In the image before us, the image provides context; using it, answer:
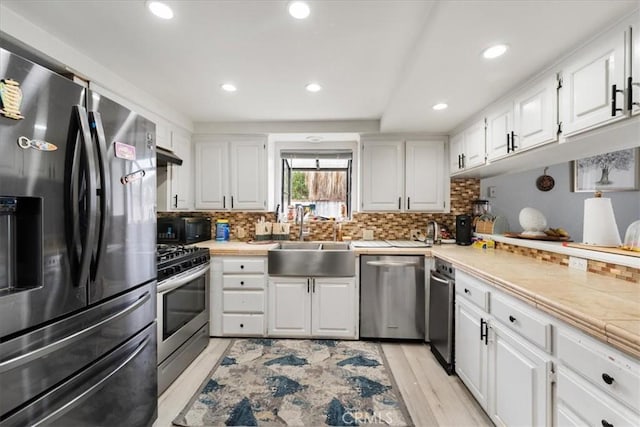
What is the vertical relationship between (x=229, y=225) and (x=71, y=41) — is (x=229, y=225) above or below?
below

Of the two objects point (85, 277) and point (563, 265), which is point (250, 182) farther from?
point (563, 265)

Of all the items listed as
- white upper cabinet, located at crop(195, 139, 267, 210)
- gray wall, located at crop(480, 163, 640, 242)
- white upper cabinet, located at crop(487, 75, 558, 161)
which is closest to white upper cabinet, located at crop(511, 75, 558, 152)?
white upper cabinet, located at crop(487, 75, 558, 161)

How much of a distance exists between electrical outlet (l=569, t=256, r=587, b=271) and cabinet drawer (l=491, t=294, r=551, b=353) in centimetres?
67

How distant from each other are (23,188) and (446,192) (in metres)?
3.30

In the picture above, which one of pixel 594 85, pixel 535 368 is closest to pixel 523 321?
pixel 535 368

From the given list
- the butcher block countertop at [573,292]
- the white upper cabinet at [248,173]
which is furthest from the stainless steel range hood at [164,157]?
the butcher block countertop at [573,292]

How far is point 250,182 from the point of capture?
3.23 metres

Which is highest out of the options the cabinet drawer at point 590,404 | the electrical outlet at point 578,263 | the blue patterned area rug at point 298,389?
the electrical outlet at point 578,263


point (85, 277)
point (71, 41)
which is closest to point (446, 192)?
point (85, 277)

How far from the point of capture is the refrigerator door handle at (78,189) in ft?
3.32

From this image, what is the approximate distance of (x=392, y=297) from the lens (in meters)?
2.66

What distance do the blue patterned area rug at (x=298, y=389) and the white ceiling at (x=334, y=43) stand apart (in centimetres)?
220

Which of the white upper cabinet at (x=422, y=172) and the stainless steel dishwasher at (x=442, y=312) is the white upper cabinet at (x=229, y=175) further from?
the stainless steel dishwasher at (x=442, y=312)

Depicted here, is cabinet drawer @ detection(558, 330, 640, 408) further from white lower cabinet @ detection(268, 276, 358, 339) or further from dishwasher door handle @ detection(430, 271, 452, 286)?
white lower cabinet @ detection(268, 276, 358, 339)
